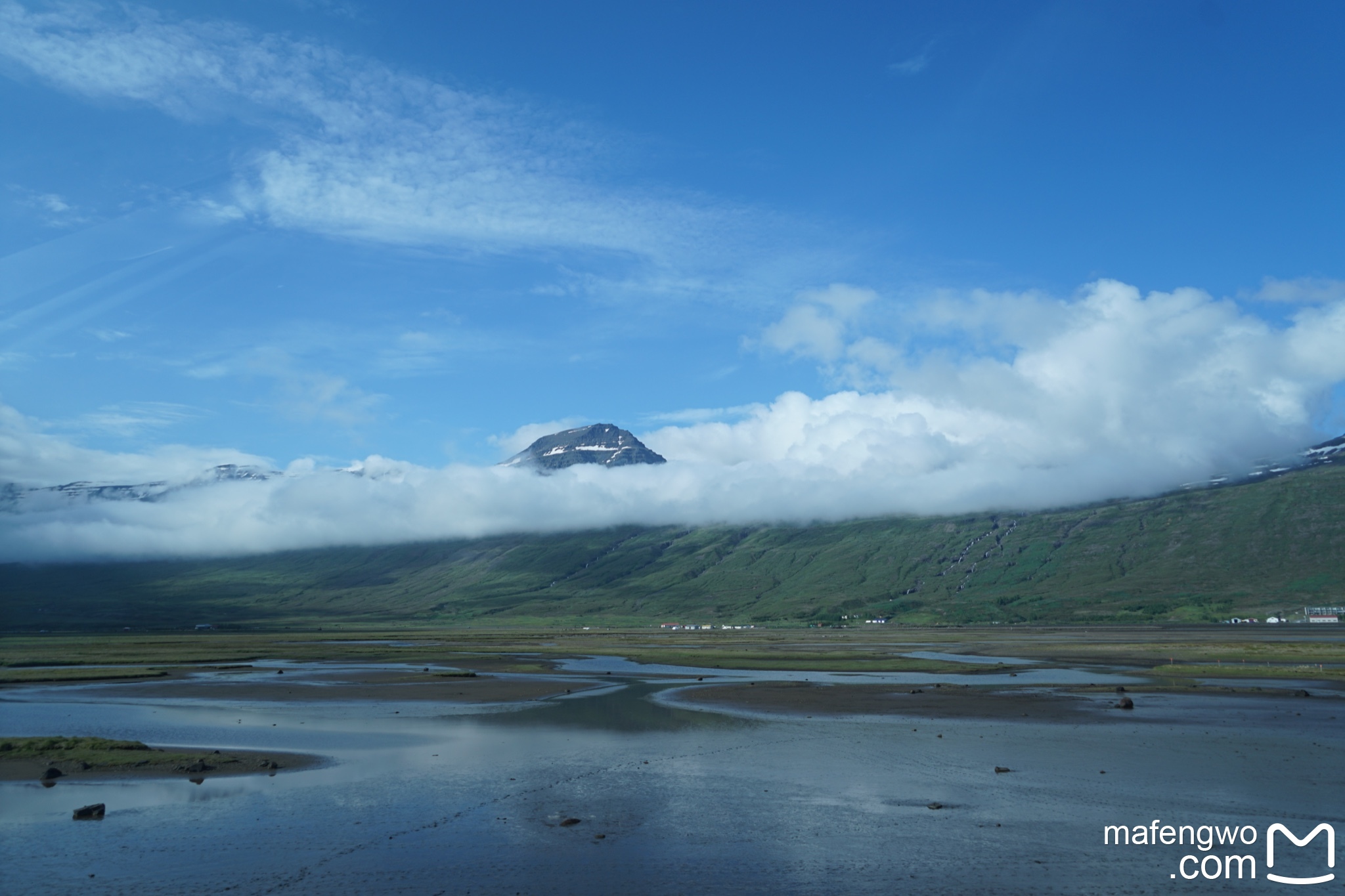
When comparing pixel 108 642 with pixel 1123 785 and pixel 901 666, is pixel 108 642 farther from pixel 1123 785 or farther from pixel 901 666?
pixel 1123 785

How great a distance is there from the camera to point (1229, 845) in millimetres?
26938

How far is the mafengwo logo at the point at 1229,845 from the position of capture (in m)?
24.1

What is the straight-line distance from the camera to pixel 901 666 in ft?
335

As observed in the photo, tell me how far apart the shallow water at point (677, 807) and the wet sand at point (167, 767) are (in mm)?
1361

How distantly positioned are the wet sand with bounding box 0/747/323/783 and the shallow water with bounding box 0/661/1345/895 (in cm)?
136

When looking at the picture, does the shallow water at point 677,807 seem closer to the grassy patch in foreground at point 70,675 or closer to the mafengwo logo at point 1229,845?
the mafengwo logo at point 1229,845

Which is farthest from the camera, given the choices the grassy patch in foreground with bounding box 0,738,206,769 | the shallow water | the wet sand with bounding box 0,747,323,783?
the grassy patch in foreground with bounding box 0,738,206,769

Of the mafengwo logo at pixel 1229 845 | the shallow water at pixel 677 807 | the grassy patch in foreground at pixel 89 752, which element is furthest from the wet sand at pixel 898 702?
the grassy patch in foreground at pixel 89 752

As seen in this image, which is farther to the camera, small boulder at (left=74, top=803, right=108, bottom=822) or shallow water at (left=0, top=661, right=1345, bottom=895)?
small boulder at (left=74, top=803, right=108, bottom=822)

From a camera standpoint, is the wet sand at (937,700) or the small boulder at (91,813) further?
the wet sand at (937,700)

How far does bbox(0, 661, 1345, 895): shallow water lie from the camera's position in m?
23.9

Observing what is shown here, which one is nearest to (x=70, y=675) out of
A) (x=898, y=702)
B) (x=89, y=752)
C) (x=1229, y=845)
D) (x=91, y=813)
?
(x=89, y=752)

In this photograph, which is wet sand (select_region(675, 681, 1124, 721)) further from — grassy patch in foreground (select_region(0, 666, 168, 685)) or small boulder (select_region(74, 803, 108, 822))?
grassy patch in foreground (select_region(0, 666, 168, 685))

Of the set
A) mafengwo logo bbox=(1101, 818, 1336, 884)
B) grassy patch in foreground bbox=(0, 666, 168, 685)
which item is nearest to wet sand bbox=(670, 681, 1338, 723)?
mafengwo logo bbox=(1101, 818, 1336, 884)
